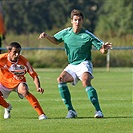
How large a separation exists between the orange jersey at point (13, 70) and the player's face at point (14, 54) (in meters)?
0.08

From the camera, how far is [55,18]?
83625 mm

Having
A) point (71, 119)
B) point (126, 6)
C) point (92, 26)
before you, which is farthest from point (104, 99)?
point (92, 26)

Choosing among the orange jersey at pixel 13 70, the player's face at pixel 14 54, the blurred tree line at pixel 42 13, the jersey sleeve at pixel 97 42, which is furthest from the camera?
the blurred tree line at pixel 42 13

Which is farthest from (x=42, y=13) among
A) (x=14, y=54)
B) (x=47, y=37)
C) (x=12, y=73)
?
(x=14, y=54)

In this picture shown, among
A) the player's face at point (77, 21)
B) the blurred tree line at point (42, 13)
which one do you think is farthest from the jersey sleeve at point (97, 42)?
the blurred tree line at point (42, 13)

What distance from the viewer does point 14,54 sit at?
452 inches

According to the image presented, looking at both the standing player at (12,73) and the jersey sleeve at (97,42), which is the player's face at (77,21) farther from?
the standing player at (12,73)

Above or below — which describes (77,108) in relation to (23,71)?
below

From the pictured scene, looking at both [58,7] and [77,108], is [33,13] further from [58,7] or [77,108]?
[77,108]

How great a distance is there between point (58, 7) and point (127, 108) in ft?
235

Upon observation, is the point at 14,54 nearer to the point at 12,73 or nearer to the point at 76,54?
the point at 12,73

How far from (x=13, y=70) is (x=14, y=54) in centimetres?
30

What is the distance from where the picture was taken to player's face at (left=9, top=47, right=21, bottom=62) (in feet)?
37.5

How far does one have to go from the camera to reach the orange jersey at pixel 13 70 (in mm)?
11562
